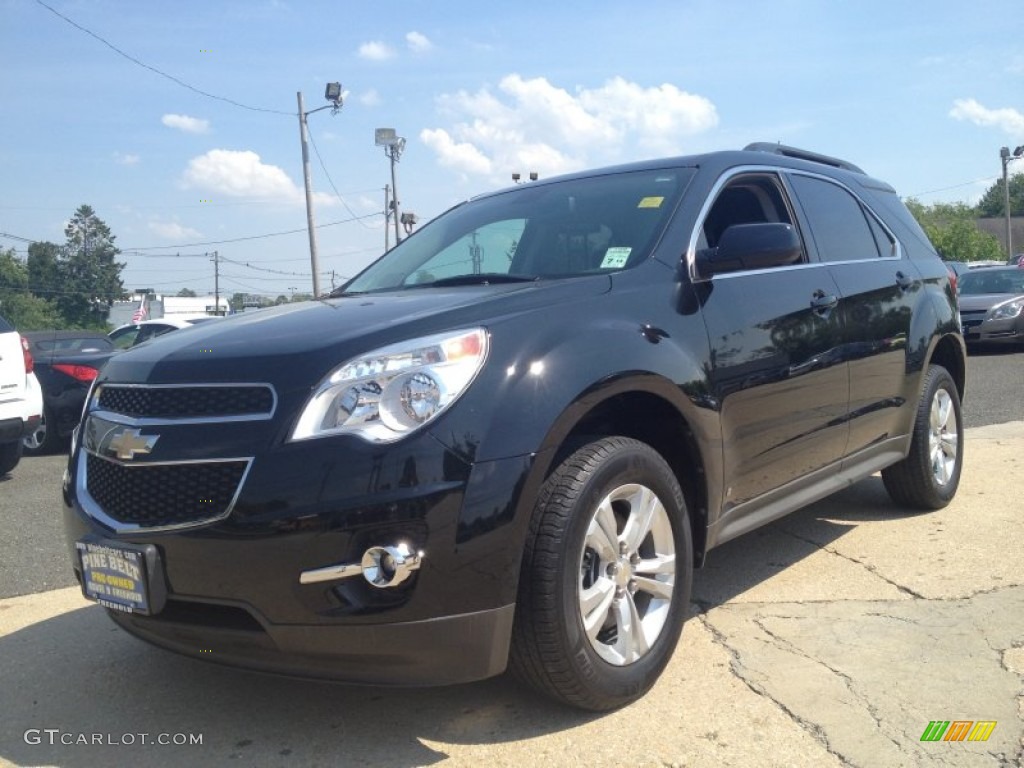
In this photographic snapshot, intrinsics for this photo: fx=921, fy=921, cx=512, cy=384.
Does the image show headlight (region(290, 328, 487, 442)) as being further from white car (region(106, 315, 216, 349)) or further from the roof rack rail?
white car (region(106, 315, 216, 349))

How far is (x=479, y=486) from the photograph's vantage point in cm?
237

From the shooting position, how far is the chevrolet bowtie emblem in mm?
2568

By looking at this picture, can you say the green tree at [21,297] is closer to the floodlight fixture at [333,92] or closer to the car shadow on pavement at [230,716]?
the floodlight fixture at [333,92]

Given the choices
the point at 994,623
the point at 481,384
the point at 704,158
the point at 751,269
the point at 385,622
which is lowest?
the point at 994,623

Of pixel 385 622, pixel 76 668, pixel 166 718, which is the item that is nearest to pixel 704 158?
pixel 385 622

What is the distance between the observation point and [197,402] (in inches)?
101

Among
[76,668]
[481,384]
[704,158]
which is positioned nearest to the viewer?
[481,384]

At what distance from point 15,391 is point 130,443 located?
5.06m

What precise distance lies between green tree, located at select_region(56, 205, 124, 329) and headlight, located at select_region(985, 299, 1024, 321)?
72.9 metres

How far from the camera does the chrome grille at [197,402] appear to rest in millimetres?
2484

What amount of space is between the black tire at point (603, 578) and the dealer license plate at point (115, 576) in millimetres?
1035

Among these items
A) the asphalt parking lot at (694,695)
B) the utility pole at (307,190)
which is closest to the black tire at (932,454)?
the asphalt parking lot at (694,695)

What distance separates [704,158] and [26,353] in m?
5.74

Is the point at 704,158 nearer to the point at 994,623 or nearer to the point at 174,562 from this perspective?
the point at 994,623
